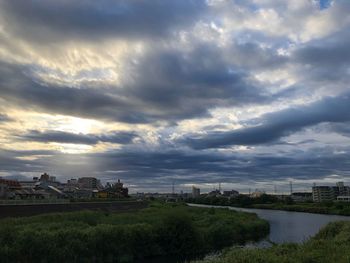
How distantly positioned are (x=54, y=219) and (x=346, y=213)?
4073 inches

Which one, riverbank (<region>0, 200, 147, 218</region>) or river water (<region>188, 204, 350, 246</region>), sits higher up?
riverbank (<region>0, 200, 147, 218</region>)

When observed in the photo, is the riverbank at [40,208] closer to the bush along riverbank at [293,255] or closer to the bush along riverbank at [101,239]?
the bush along riverbank at [101,239]

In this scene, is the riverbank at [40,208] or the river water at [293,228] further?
the river water at [293,228]

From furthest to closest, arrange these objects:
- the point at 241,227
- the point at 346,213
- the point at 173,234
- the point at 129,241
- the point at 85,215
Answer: the point at 346,213 < the point at 241,227 < the point at 85,215 < the point at 173,234 < the point at 129,241

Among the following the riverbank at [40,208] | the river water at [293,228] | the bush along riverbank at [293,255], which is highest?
the riverbank at [40,208]

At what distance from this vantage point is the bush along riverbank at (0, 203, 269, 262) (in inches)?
1387

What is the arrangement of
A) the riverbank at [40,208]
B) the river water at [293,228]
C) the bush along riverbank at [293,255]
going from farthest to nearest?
the river water at [293,228] < the riverbank at [40,208] < the bush along riverbank at [293,255]

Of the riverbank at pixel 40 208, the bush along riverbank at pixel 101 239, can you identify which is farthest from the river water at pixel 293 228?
the riverbank at pixel 40 208

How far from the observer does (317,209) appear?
474 feet

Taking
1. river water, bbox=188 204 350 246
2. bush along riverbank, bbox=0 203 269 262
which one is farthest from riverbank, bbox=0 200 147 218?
→ river water, bbox=188 204 350 246

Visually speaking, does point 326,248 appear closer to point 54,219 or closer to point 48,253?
point 48,253

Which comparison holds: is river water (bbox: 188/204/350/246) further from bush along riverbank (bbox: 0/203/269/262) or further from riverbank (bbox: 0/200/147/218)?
riverbank (bbox: 0/200/147/218)

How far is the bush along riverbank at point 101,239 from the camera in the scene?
3522 cm

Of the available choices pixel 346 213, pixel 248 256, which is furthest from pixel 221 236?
pixel 346 213
